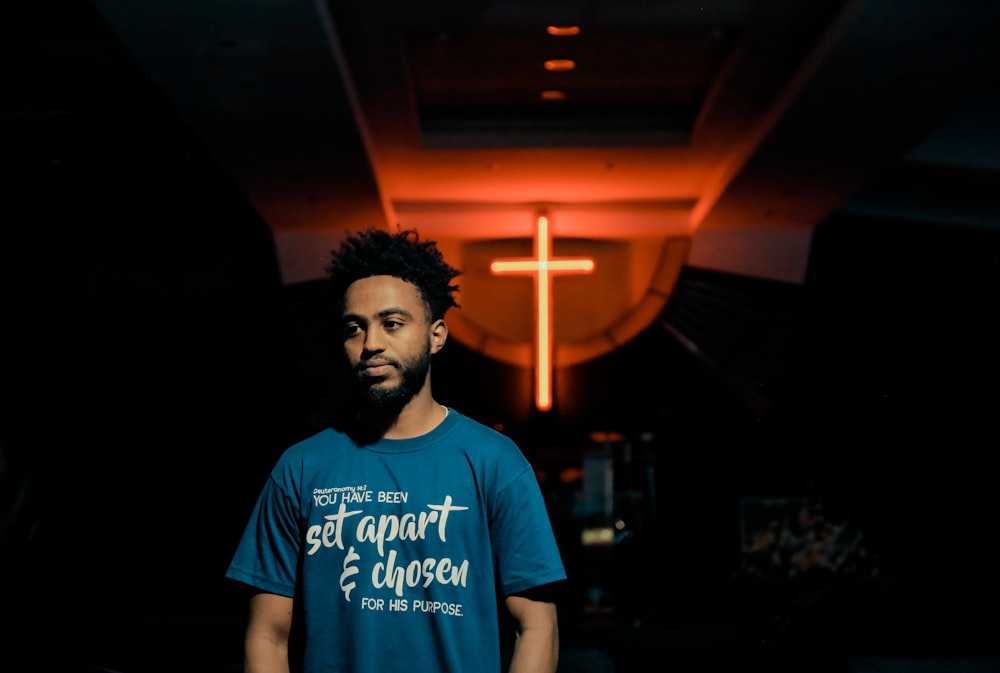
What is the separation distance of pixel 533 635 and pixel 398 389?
1.65 ft

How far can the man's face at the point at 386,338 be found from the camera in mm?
1862

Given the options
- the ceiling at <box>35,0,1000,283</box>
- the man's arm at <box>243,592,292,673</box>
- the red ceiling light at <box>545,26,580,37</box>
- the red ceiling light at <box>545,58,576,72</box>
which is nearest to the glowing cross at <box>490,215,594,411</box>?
the ceiling at <box>35,0,1000,283</box>

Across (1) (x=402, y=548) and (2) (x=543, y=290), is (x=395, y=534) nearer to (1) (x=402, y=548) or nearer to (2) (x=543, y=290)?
(1) (x=402, y=548)

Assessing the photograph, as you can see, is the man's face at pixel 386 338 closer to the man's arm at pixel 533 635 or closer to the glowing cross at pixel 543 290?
the man's arm at pixel 533 635

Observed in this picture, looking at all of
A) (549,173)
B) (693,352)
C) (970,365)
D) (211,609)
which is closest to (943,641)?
(970,365)

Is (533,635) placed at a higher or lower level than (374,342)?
lower

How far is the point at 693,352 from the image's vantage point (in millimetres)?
7566

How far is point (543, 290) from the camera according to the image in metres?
6.42

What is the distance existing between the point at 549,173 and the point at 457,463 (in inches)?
189

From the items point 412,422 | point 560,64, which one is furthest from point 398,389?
point 560,64

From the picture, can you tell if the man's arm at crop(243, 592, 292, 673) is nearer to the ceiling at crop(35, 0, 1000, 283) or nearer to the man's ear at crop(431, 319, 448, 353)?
the man's ear at crop(431, 319, 448, 353)

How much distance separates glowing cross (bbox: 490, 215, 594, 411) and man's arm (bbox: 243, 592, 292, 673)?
4600 millimetres

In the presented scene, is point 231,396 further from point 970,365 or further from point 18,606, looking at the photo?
point 970,365

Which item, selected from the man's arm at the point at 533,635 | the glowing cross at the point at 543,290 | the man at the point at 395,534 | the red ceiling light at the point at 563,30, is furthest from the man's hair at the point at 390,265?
the glowing cross at the point at 543,290
